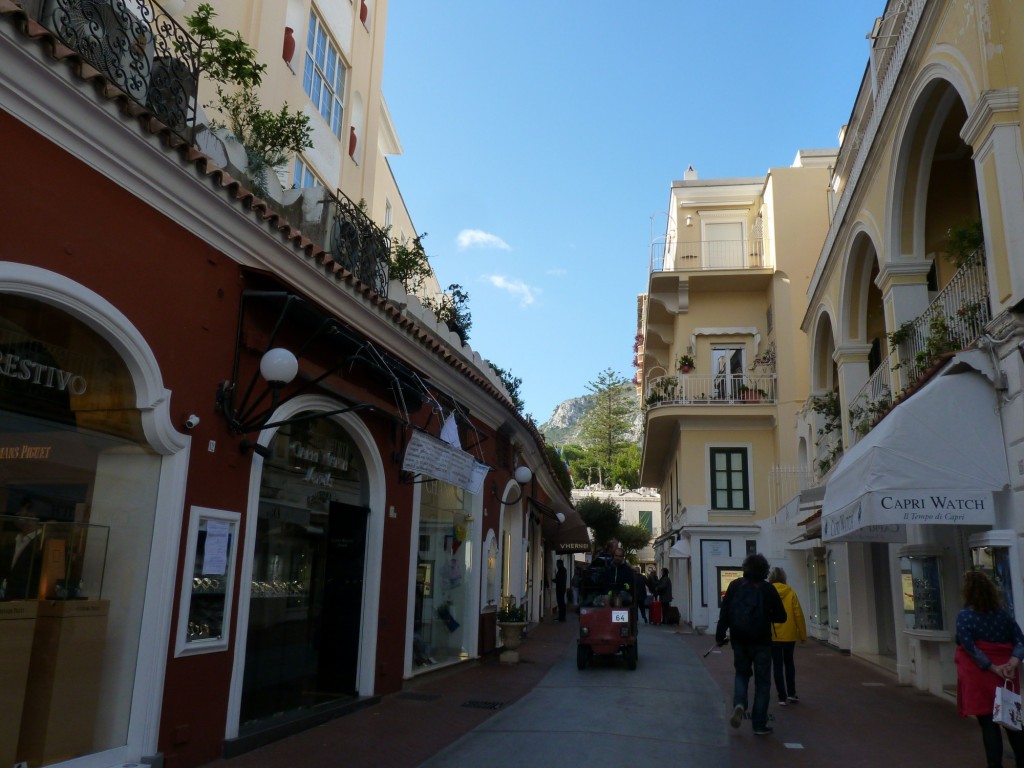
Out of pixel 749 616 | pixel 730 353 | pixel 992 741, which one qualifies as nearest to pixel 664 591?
pixel 730 353

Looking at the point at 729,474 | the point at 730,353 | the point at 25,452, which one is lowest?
the point at 25,452

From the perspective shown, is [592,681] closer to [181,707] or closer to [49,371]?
[181,707]

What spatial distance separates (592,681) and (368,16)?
50.3 feet

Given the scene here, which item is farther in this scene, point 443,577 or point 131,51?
point 443,577

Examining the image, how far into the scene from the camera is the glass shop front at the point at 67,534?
214 inches

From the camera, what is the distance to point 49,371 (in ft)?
18.9

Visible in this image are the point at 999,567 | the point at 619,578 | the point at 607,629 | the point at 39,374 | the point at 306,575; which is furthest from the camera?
the point at 619,578

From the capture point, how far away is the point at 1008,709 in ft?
19.9

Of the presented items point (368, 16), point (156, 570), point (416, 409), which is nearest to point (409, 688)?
point (416, 409)

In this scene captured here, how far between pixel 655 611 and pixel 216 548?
21.6m

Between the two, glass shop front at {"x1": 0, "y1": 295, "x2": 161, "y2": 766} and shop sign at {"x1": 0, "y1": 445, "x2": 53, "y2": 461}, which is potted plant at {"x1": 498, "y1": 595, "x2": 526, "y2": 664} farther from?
shop sign at {"x1": 0, "y1": 445, "x2": 53, "y2": 461}

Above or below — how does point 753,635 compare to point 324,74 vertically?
below

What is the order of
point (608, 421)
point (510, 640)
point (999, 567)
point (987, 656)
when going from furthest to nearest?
1. point (608, 421)
2. point (510, 640)
3. point (999, 567)
4. point (987, 656)

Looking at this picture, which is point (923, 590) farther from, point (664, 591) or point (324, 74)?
point (664, 591)
